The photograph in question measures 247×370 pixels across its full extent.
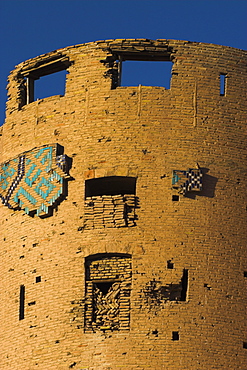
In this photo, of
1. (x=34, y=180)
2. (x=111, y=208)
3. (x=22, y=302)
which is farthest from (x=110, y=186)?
(x=22, y=302)

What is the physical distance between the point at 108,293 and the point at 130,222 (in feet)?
5.44

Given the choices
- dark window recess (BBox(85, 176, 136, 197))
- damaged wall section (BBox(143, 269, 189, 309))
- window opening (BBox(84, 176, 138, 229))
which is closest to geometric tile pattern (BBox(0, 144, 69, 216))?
dark window recess (BBox(85, 176, 136, 197))

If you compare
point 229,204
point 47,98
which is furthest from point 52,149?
point 229,204

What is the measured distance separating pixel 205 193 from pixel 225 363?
4.00 metres

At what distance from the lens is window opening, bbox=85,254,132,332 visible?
3772 cm

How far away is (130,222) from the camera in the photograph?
3838cm

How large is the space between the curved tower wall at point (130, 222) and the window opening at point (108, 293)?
0.02 m

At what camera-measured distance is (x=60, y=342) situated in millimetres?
37688

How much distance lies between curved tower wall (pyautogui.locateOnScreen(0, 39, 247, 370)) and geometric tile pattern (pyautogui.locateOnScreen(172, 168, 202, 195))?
0.17 ft

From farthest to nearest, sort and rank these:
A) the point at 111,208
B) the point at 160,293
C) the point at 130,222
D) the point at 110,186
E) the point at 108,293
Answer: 1. the point at 110,186
2. the point at 111,208
3. the point at 130,222
4. the point at 108,293
5. the point at 160,293

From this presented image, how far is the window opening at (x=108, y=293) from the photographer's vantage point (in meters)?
37.7

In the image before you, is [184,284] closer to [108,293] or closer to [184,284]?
[184,284]

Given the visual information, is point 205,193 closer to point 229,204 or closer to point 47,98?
point 229,204

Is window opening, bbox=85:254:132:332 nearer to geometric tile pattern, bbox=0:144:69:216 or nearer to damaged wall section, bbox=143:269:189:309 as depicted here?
→ damaged wall section, bbox=143:269:189:309
